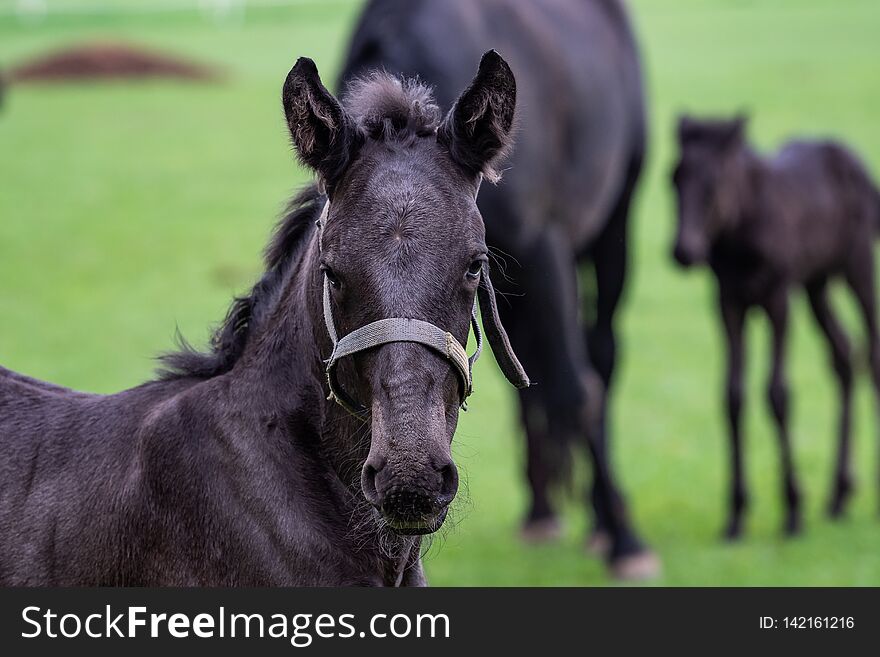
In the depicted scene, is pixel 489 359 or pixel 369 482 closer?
pixel 369 482

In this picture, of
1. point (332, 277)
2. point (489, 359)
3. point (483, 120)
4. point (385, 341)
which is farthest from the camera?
point (489, 359)

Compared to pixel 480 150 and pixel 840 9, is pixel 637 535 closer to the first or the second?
pixel 480 150

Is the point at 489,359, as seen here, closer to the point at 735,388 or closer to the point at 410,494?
the point at 735,388

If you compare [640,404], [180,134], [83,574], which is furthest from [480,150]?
[180,134]

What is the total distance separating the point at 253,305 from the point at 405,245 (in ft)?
2.59

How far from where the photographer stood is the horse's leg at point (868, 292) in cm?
882

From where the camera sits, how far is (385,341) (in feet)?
9.90

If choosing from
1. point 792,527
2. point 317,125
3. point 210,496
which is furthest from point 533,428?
point 317,125

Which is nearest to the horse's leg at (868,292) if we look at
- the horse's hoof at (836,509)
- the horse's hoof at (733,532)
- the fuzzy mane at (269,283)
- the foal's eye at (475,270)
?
the horse's hoof at (836,509)

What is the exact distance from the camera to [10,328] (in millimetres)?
12672

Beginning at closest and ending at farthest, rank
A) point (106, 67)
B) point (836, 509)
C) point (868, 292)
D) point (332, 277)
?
point (332, 277)
point (836, 509)
point (868, 292)
point (106, 67)

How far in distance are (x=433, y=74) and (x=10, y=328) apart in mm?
8058

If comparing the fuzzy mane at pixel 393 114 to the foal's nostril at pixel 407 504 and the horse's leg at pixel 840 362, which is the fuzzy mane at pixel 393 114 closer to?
the foal's nostril at pixel 407 504

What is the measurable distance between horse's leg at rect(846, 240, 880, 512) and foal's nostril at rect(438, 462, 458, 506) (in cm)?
653
